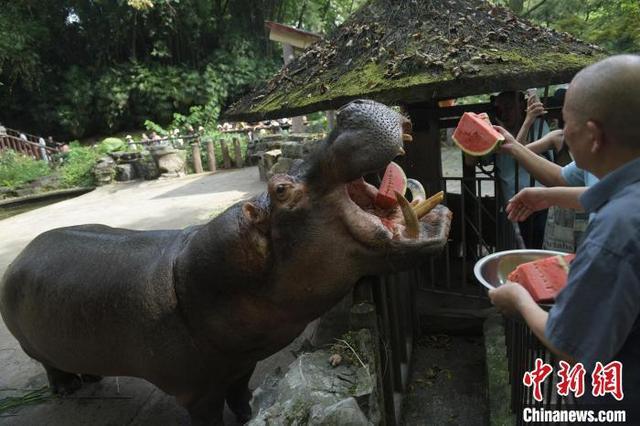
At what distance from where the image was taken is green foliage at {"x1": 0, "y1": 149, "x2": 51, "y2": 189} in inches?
656

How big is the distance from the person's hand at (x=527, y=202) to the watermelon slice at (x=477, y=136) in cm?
43

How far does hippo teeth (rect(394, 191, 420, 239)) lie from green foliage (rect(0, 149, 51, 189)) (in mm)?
17808

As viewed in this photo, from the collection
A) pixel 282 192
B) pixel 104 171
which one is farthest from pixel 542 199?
pixel 104 171

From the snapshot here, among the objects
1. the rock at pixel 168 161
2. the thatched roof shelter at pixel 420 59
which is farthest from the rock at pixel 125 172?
the thatched roof shelter at pixel 420 59

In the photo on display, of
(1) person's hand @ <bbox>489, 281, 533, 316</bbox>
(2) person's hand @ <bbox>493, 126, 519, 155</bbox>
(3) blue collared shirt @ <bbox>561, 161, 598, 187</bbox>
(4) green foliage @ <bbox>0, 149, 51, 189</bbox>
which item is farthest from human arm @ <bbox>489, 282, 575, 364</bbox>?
(4) green foliage @ <bbox>0, 149, 51, 189</bbox>

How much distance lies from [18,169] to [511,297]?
1979 cm

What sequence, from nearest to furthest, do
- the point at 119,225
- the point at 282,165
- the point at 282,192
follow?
the point at 282,192 < the point at 282,165 < the point at 119,225

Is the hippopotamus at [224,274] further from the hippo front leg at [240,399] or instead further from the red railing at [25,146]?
the red railing at [25,146]

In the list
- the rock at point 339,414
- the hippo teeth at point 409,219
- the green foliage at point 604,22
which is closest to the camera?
the rock at point 339,414

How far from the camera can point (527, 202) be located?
2281 mm

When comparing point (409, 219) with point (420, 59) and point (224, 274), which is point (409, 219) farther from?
point (420, 59)

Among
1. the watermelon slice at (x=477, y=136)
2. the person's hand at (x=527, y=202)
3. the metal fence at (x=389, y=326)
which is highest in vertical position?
the watermelon slice at (x=477, y=136)

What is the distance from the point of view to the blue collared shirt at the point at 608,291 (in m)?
1.14

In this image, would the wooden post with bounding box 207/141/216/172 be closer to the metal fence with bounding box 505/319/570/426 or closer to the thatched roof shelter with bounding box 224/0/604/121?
the thatched roof shelter with bounding box 224/0/604/121
